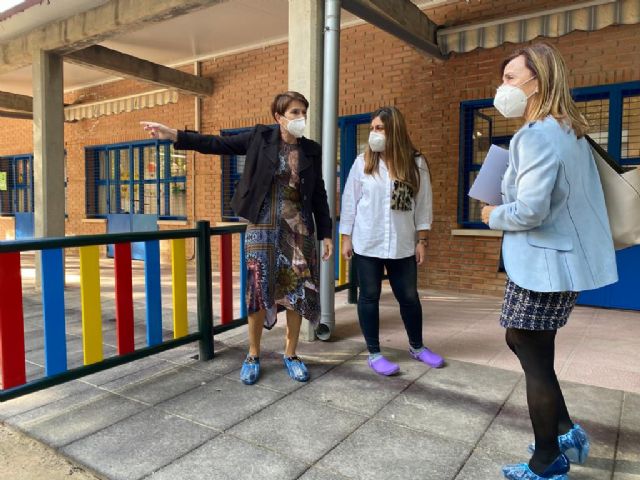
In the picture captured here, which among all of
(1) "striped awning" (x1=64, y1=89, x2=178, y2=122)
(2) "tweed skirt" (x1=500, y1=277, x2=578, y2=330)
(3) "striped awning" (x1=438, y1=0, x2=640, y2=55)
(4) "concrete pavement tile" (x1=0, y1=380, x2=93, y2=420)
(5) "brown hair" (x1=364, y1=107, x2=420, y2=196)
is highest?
(1) "striped awning" (x1=64, y1=89, x2=178, y2=122)

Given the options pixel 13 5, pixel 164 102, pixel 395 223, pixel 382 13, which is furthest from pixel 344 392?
pixel 164 102

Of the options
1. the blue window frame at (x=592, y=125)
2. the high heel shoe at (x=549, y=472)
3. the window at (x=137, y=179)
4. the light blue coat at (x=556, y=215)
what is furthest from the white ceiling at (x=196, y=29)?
the high heel shoe at (x=549, y=472)

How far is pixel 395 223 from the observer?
3.11 metres

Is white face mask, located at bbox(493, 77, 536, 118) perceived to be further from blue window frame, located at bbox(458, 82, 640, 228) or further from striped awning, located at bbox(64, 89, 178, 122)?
striped awning, located at bbox(64, 89, 178, 122)

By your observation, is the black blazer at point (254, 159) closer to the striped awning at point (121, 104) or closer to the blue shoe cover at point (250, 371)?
the blue shoe cover at point (250, 371)

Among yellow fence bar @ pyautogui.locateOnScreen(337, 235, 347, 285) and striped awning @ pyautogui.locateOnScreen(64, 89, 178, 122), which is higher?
striped awning @ pyautogui.locateOnScreen(64, 89, 178, 122)

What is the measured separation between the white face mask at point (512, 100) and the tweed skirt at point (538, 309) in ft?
2.23

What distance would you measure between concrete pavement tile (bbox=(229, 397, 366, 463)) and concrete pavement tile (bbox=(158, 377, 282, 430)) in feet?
0.27

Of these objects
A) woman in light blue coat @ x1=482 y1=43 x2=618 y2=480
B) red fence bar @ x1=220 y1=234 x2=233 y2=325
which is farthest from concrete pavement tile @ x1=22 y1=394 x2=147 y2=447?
woman in light blue coat @ x1=482 y1=43 x2=618 y2=480

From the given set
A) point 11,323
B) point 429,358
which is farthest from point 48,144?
point 429,358

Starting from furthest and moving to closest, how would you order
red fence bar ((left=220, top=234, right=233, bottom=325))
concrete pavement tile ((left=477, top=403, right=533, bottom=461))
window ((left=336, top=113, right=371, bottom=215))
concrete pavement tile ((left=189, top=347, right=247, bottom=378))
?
window ((left=336, top=113, right=371, bottom=215)) → red fence bar ((left=220, top=234, right=233, bottom=325)) → concrete pavement tile ((left=189, top=347, right=247, bottom=378)) → concrete pavement tile ((left=477, top=403, right=533, bottom=461))

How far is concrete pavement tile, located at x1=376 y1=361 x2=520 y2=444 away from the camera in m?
2.45

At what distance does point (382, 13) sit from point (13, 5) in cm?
422

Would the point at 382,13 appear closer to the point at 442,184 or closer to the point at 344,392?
the point at 442,184
